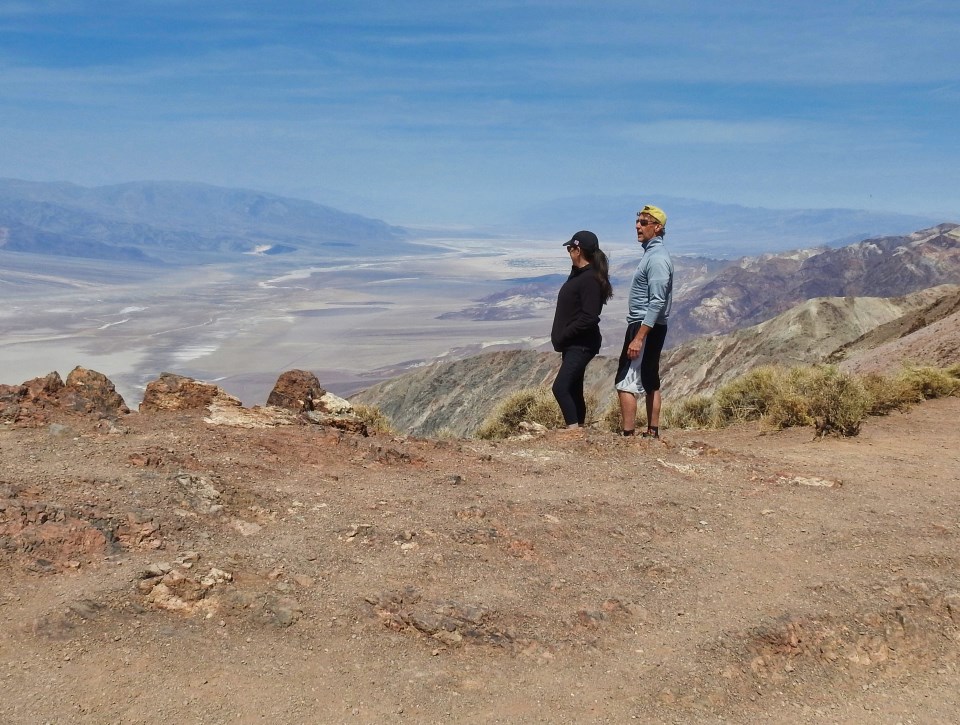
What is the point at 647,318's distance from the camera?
21.6 ft

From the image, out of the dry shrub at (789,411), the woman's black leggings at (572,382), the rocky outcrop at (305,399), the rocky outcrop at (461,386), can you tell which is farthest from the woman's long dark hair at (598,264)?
the rocky outcrop at (461,386)

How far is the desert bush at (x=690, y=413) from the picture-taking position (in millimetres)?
10070

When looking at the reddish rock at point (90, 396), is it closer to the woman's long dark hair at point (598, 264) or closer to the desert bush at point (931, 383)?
the woman's long dark hair at point (598, 264)

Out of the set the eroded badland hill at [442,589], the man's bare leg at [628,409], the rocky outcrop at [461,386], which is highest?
the man's bare leg at [628,409]

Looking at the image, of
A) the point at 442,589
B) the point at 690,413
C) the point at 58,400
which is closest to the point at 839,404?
the point at 690,413

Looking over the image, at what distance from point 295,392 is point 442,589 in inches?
168

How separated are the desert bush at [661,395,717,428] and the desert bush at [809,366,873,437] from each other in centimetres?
163

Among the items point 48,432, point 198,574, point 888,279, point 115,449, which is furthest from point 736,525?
point 888,279

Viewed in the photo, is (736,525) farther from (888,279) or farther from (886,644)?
(888,279)

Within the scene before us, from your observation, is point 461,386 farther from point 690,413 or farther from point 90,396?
point 90,396

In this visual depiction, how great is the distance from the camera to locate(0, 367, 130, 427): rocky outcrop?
19.7ft

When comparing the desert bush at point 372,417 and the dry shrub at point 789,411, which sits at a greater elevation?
A: the dry shrub at point 789,411

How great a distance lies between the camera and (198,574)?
3861 mm

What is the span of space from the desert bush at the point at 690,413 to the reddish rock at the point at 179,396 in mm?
5827
